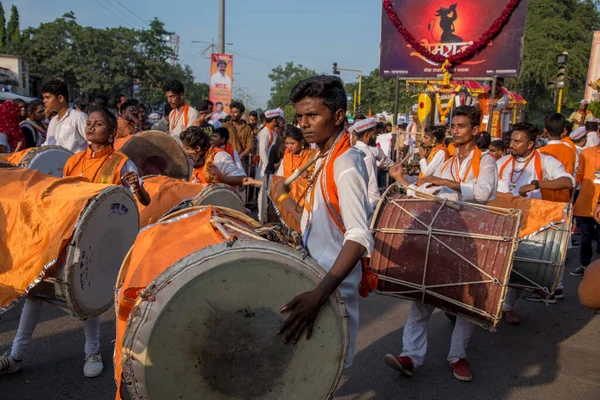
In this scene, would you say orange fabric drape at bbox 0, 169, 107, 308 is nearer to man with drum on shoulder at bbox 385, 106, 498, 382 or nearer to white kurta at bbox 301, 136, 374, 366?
white kurta at bbox 301, 136, 374, 366

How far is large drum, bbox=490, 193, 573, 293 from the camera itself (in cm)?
394

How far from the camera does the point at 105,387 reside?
11.3 ft

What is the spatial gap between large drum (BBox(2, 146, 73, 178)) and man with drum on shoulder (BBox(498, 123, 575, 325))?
4.47 m

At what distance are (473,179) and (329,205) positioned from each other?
Answer: 2.14m

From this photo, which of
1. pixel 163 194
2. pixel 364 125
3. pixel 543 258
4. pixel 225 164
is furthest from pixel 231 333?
pixel 364 125

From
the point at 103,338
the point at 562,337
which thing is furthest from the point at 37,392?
the point at 562,337

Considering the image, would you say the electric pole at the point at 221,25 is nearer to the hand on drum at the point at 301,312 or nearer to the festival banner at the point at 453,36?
the festival banner at the point at 453,36

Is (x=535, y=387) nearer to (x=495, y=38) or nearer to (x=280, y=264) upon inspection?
(x=280, y=264)

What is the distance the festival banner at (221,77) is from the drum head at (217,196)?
34.6 feet

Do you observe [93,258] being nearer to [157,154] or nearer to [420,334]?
[420,334]

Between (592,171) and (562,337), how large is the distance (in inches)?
126

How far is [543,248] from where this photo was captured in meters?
4.02

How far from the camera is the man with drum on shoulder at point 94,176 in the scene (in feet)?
11.5

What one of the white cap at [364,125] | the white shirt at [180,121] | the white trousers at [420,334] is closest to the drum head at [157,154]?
the white shirt at [180,121]
